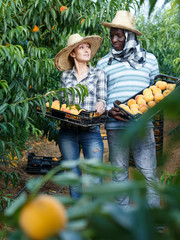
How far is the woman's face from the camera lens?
8.51 feet

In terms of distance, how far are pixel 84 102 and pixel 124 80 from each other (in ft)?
1.13

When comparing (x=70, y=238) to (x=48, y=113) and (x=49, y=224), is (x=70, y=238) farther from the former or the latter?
(x=48, y=113)

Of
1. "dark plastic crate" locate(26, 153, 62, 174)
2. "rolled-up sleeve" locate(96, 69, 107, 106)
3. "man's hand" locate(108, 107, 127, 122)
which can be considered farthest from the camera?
"dark plastic crate" locate(26, 153, 62, 174)

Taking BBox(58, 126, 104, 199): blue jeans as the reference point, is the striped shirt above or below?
above

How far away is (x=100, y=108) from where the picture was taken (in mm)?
2377

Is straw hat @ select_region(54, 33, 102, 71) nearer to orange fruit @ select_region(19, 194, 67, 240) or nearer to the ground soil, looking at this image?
the ground soil

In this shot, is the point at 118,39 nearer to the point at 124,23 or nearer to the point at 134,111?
the point at 124,23

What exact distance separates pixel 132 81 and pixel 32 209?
7.41 feet

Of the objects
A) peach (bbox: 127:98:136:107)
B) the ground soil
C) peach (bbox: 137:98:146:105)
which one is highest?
peach (bbox: 137:98:146:105)

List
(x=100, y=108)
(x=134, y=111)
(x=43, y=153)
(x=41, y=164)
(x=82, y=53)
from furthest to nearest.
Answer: (x=43, y=153), (x=41, y=164), (x=82, y=53), (x=100, y=108), (x=134, y=111)

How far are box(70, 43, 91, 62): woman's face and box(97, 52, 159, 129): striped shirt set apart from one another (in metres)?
0.21

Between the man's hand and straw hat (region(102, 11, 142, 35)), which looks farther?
straw hat (region(102, 11, 142, 35))

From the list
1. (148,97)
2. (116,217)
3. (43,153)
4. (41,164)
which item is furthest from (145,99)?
(43,153)

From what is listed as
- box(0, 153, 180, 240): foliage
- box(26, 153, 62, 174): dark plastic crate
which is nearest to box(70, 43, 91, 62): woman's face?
box(26, 153, 62, 174): dark plastic crate
